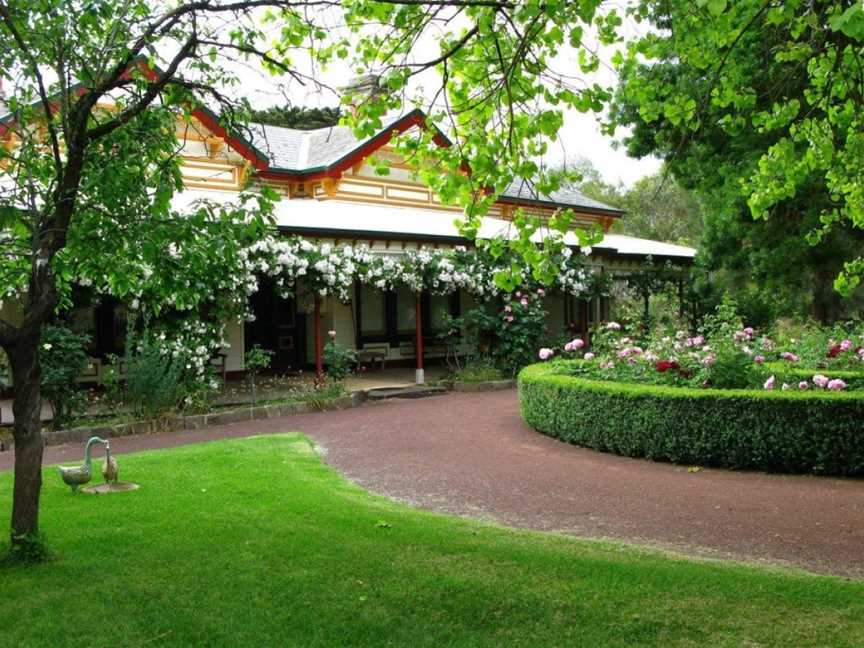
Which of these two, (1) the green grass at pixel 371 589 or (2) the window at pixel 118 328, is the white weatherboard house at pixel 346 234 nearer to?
(2) the window at pixel 118 328

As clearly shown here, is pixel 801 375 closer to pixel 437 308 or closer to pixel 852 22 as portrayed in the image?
pixel 852 22

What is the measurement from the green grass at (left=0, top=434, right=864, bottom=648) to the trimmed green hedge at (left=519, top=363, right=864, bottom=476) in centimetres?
375

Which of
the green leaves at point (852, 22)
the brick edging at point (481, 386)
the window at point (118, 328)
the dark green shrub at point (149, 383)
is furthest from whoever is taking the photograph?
the brick edging at point (481, 386)

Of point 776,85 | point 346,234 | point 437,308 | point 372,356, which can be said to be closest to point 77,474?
point 776,85

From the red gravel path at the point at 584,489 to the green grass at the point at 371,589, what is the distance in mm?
836

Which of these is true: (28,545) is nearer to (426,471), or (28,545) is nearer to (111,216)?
(111,216)

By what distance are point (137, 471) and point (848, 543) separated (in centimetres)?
691

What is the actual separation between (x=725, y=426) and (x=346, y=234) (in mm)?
9339

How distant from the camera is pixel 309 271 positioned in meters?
15.6

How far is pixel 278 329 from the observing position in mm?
20484

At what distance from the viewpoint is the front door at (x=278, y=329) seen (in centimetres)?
2008

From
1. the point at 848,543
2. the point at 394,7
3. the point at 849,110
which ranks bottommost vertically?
the point at 848,543

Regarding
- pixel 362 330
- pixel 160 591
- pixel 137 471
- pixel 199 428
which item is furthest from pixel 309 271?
pixel 160 591

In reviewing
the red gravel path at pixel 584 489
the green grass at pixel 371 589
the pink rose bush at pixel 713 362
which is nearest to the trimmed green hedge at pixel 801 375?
the pink rose bush at pixel 713 362
